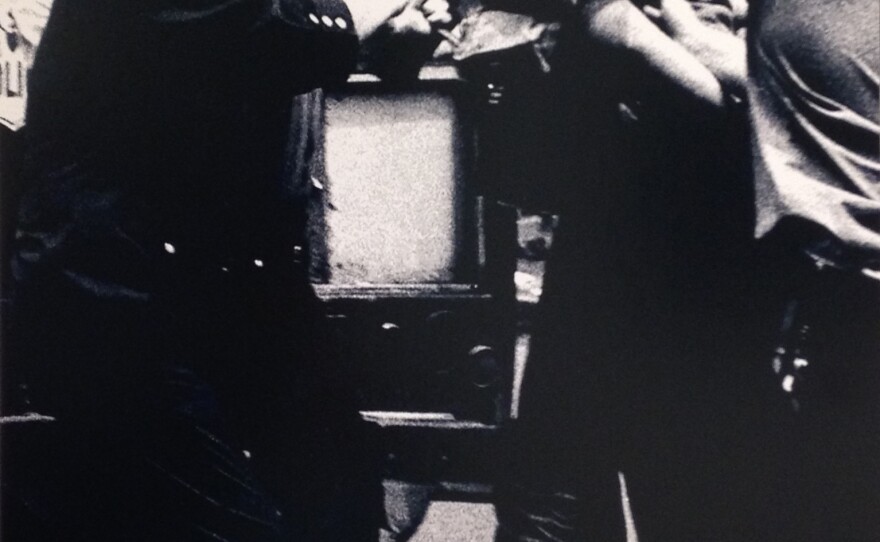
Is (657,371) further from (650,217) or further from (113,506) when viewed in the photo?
(113,506)

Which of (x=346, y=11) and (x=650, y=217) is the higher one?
(x=346, y=11)

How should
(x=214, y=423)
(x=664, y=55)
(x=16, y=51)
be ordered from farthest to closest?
(x=16, y=51)
(x=214, y=423)
(x=664, y=55)

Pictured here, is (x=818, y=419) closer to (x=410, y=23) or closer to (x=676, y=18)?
(x=676, y=18)

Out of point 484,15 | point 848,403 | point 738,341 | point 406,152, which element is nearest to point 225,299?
point 406,152

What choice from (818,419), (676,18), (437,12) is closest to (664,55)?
(676,18)

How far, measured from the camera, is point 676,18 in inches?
54.2

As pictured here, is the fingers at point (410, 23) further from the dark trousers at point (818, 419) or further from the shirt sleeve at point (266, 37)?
the dark trousers at point (818, 419)

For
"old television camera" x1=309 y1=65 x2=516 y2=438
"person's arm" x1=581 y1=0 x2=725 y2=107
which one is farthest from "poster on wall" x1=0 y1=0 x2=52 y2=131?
"person's arm" x1=581 y1=0 x2=725 y2=107

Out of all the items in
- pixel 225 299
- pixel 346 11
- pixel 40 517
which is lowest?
pixel 40 517

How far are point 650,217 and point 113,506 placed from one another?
1207 mm

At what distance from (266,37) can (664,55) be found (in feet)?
2.45

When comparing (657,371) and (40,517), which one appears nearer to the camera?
(657,371)

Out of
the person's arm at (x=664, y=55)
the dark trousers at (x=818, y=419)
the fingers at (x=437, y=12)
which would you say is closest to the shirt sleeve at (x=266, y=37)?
the fingers at (x=437, y=12)

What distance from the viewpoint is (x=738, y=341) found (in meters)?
1.38
